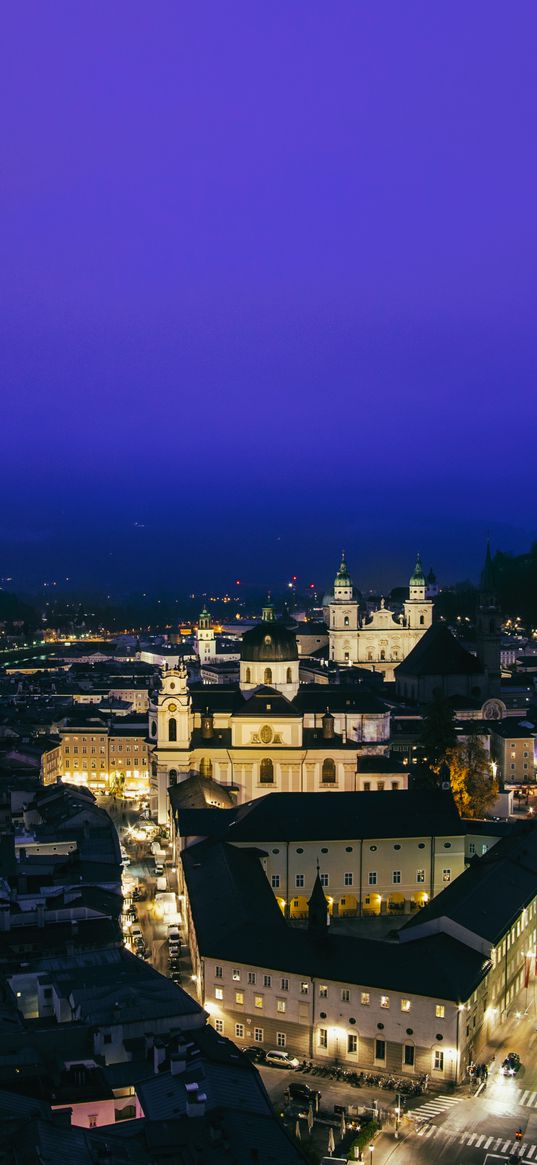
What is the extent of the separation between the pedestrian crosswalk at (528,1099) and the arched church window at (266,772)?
20.8m

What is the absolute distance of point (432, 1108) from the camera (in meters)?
21.0

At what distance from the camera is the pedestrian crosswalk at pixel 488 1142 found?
1928cm

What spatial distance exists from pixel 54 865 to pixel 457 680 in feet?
103

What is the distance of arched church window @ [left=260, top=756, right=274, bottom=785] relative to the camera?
41938 millimetres

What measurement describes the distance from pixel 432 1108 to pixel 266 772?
2133 centimetres

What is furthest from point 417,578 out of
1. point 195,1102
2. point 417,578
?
point 195,1102

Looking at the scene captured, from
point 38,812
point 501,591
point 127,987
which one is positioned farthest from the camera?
point 501,591

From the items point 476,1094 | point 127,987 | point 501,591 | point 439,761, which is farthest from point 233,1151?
point 501,591

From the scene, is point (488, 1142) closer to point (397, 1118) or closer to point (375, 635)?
point (397, 1118)

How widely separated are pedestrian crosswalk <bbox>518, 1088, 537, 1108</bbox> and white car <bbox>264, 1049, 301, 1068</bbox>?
4.03 meters

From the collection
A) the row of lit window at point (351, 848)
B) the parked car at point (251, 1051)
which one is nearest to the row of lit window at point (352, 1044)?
the parked car at point (251, 1051)

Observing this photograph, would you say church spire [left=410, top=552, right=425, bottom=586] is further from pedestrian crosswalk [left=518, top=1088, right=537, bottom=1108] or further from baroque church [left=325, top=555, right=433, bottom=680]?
pedestrian crosswalk [left=518, top=1088, right=537, bottom=1108]

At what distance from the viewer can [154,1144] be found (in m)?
15.5

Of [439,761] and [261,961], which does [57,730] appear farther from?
[261,961]
